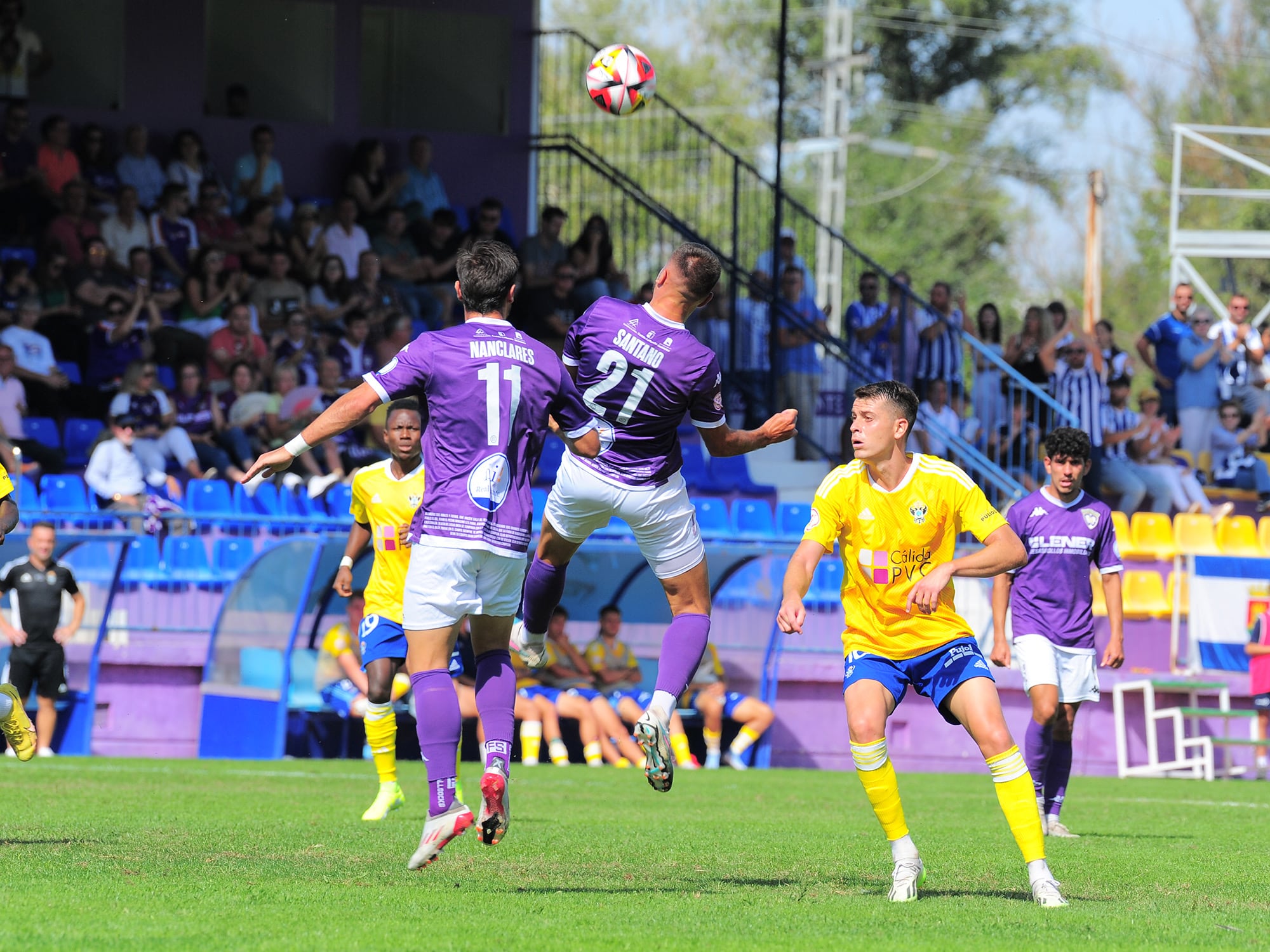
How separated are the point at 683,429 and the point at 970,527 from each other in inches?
533

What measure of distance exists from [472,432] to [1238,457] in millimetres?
16785

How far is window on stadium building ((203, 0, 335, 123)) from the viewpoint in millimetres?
22234

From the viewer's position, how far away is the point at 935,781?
47.1ft

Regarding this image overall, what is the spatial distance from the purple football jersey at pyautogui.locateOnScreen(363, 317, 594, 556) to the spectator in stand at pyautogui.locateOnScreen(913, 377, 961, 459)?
12168 millimetres

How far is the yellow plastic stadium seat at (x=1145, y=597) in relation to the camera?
17.3 metres

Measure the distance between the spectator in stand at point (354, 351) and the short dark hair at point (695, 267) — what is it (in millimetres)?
11068

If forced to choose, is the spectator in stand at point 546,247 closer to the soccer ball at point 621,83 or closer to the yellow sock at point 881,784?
the soccer ball at point 621,83

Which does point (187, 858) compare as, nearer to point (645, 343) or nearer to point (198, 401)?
point (645, 343)

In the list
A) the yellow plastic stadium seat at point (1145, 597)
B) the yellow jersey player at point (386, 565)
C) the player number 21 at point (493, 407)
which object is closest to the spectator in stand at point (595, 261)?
the yellow plastic stadium seat at point (1145, 597)

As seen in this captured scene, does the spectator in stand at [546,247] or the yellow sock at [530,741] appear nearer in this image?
the yellow sock at [530,741]

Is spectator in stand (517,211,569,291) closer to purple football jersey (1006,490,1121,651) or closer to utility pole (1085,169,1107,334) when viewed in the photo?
purple football jersey (1006,490,1121,651)

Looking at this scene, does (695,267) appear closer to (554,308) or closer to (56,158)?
(554,308)

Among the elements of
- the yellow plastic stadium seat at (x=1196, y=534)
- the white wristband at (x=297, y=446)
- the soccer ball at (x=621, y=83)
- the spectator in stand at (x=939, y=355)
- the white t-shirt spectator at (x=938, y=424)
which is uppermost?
the soccer ball at (x=621, y=83)

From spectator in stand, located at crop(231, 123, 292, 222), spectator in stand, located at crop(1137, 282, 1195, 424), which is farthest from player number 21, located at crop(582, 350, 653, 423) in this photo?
spectator in stand, located at crop(1137, 282, 1195, 424)
